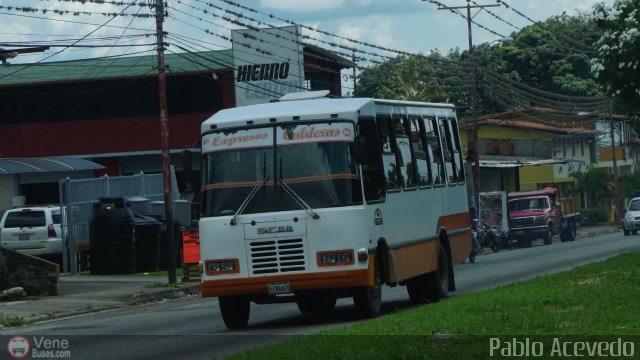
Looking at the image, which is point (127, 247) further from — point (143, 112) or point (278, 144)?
point (143, 112)

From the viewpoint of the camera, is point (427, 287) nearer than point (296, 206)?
No

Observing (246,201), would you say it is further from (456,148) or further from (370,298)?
(456,148)

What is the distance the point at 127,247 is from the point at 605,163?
6213 cm

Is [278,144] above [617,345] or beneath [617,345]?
above

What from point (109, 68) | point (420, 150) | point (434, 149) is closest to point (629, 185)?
point (109, 68)

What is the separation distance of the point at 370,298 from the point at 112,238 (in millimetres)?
17497

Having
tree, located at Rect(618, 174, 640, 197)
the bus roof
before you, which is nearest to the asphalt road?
the bus roof

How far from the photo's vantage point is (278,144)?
18.1 meters

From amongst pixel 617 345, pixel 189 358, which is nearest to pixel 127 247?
pixel 189 358

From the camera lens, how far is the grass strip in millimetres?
12641

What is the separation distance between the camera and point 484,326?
565 inches

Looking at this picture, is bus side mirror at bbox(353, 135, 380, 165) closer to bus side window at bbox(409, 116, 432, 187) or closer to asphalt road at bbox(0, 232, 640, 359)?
asphalt road at bbox(0, 232, 640, 359)

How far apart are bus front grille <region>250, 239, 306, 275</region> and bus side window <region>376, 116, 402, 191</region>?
2.08m

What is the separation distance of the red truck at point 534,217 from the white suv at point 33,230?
24.9m
